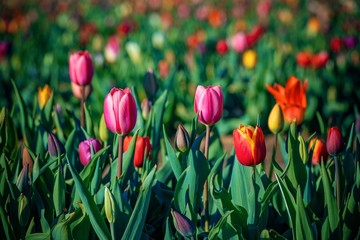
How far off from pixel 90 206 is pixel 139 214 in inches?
5.3

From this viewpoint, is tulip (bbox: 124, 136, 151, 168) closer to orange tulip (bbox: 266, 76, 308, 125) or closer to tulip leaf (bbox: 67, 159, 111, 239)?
tulip leaf (bbox: 67, 159, 111, 239)

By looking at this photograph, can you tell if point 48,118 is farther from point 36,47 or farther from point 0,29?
point 0,29

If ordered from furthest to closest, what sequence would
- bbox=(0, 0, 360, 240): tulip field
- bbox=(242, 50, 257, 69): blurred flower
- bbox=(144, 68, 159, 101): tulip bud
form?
bbox=(242, 50, 257, 69): blurred flower, bbox=(144, 68, 159, 101): tulip bud, bbox=(0, 0, 360, 240): tulip field

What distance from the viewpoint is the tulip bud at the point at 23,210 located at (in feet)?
4.38

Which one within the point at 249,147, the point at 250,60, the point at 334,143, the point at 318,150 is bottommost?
the point at 250,60

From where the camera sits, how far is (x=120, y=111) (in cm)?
137

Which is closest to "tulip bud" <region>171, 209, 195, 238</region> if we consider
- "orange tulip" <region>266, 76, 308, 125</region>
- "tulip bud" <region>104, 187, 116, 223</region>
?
"tulip bud" <region>104, 187, 116, 223</region>

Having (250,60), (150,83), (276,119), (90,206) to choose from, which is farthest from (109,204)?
(250,60)

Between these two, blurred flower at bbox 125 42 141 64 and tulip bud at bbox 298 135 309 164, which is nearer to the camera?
tulip bud at bbox 298 135 309 164

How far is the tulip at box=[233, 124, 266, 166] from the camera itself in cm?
126

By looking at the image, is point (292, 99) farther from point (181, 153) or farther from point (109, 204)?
point (109, 204)

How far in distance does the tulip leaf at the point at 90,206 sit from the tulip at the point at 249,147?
419 mm

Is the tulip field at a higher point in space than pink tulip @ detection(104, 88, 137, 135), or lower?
lower

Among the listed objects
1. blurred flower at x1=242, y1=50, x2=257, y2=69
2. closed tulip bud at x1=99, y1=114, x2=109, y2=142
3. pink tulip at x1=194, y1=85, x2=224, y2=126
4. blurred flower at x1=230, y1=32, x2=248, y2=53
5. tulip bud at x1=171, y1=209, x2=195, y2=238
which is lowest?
blurred flower at x1=242, y1=50, x2=257, y2=69
